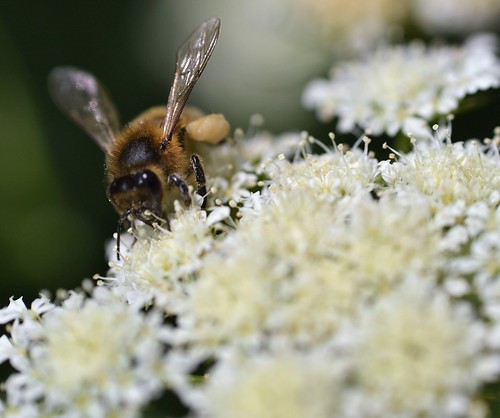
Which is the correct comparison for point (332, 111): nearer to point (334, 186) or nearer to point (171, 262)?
point (334, 186)

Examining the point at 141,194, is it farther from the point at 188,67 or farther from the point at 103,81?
the point at 103,81

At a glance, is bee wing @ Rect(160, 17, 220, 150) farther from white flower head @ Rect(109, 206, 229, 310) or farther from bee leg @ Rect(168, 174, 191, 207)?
white flower head @ Rect(109, 206, 229, 310)

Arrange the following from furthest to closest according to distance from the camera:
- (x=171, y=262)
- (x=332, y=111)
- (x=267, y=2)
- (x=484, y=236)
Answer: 1. (x=267, y=2)
2. (x=332, y=111)
3. (x=171, y=262)
4. (x=484, y=236)

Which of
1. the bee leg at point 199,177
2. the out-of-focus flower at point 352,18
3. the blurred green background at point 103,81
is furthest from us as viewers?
the out-of-focus flower at point 352,18

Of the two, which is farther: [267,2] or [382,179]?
[267,2]

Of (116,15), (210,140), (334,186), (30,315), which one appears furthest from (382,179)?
(116,15)

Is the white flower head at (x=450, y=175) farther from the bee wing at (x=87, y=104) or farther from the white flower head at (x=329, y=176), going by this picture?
the bee wing at (x=87, y=104)

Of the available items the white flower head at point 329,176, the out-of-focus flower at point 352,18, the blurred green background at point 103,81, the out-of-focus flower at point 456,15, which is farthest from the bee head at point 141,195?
the out-of-focus flower at point 456,15

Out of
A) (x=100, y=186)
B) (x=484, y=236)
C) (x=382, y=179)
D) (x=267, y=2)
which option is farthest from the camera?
(x=267, y=2)
